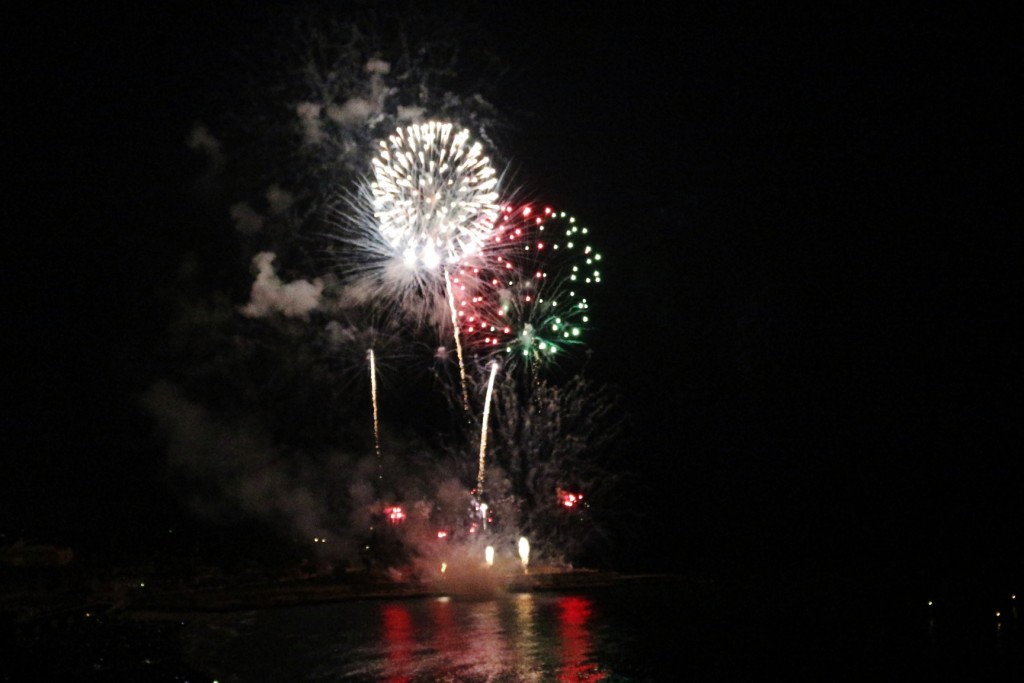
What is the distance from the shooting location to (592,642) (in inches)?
571

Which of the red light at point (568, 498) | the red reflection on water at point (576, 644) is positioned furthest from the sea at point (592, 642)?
the red light at point (568, 498)

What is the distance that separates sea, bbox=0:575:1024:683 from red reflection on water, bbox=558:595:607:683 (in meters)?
0.03

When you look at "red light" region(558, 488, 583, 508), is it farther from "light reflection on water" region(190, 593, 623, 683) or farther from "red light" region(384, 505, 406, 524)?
"red light" region(384, 505, 406, 524)

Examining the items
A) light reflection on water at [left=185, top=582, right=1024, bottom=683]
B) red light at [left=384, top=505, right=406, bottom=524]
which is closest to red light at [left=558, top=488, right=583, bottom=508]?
light reflection on water at [left=185, top=582, right=1024, bottom=683]

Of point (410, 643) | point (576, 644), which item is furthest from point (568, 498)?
point (576, 644)

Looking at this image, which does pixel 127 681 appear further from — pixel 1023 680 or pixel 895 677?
pixel 1023 680

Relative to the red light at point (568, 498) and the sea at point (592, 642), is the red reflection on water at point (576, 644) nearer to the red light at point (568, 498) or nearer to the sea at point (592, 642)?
the sea at point (592, 642)

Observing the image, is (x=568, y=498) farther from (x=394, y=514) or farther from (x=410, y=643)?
(x=410, y=643)

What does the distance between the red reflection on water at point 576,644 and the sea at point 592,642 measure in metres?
0.03

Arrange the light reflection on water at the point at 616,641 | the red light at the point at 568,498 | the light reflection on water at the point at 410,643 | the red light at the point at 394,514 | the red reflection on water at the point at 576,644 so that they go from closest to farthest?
the red reflection on water at the point at 576,644
the light reflection on water at the point at 616,641
the light reflection on water at the point at 410,643
the red light at the point at 568,498
the red light at the point at 394,514

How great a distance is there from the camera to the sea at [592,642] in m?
11.5

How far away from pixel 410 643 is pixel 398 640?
0.56 m

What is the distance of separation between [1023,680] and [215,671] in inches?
427

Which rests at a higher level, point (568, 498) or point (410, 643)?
point (568, 498)
